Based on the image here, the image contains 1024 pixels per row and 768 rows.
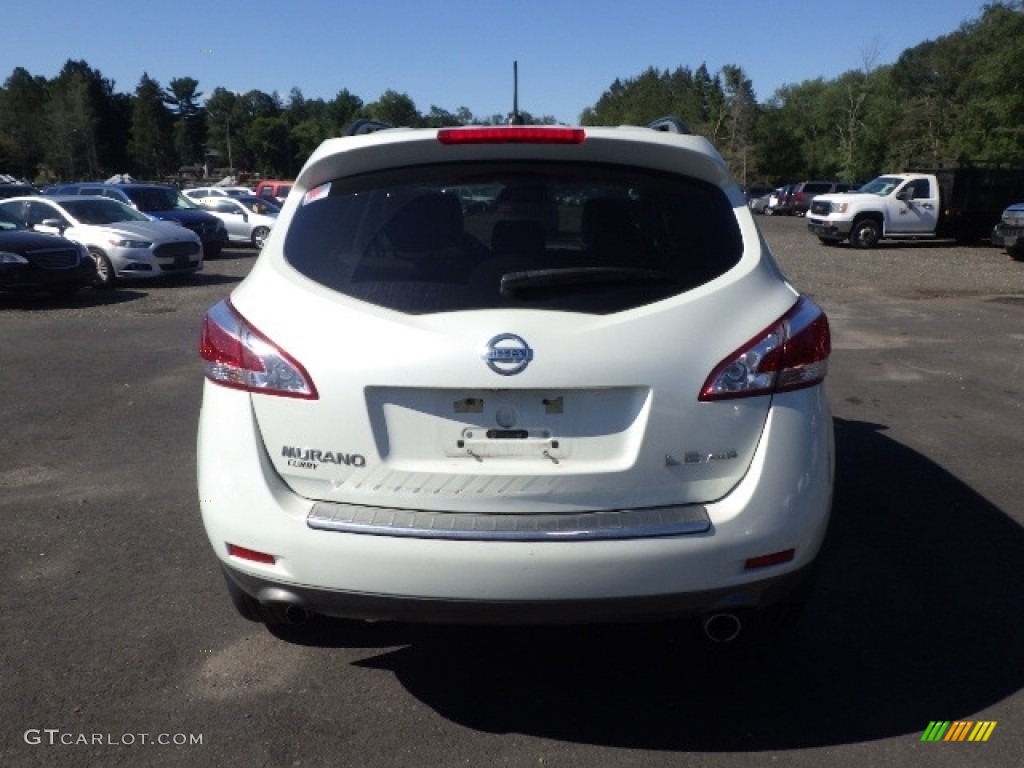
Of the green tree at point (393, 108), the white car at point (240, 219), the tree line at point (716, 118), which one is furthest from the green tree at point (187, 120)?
the white car at point (240, 219)

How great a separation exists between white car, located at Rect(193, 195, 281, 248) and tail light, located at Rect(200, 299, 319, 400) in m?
22.8

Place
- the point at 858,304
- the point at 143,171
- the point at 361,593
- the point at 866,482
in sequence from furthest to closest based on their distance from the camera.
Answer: the point at 143,171 → the point at 858,304 → the point at 866,482 → the point at 361,593

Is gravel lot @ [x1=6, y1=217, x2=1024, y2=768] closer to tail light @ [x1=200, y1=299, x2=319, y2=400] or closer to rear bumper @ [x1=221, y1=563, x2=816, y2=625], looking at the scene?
rear bumper @ [x1=221, y1=563, x2=816, y2=625]

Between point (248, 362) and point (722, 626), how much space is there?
170 cm

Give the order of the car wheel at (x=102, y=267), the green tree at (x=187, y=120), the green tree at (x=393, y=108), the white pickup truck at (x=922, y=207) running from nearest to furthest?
the car wheel at (x=102, y=267) → the white pickup truck at (x=922, y=207) → the green tree at (x=393, y=108) → the green tree at (x=187, y=120)

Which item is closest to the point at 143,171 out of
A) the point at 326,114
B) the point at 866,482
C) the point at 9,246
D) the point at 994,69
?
the point at 326,114

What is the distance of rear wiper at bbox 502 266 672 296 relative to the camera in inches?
110

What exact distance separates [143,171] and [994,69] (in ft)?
334

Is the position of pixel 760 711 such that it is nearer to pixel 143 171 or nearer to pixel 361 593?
pixel 361 593

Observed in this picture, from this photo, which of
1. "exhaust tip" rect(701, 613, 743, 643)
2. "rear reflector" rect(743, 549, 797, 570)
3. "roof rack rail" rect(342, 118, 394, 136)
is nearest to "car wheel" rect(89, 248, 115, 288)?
"roof rack rail" rect(342, 118, 394, 136)

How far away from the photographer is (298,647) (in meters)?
3.54

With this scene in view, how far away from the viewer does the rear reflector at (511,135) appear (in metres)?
2.99

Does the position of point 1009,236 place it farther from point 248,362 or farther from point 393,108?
point 393,108

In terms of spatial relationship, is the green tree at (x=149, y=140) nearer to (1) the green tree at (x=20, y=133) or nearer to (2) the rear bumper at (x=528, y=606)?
(1) the green tree at (x=20, y=133)
